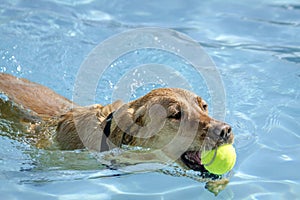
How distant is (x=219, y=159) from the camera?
4645 mm

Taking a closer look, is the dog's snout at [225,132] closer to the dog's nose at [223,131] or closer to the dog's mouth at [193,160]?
the dog's nose at [223,131]

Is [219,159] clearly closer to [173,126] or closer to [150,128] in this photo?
[173,126]

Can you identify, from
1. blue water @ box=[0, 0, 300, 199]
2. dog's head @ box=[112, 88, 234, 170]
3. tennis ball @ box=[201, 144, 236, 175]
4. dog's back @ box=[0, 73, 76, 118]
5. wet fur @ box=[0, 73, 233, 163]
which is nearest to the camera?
tennis ball @ box=[201, 144, 236, 175]

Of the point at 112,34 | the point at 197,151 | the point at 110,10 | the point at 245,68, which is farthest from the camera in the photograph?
the point at 110,10

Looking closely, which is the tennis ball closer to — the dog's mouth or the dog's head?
the dog's head

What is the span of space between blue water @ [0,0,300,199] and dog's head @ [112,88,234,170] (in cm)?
53

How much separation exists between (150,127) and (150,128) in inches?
0.5

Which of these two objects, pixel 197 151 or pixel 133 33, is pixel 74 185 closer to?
pixel 197 151

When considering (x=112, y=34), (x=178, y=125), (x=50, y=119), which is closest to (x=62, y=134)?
(x=50, y=119)

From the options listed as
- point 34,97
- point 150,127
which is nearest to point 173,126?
point 150,127

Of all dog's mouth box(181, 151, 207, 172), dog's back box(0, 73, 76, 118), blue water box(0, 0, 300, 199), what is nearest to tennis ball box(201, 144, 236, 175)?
dog's mouth box(181, 151, 207, 172)

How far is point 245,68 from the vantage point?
8539 millimetres

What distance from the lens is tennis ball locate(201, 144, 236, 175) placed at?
4645 millimetres

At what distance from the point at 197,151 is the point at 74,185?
1373 mm
